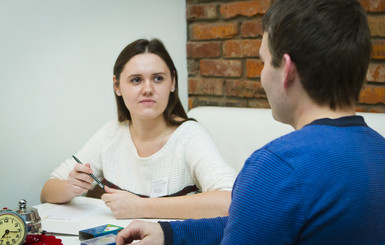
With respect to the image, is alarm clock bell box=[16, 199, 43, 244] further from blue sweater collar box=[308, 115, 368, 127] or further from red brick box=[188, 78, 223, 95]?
red brick box=[188, 78, 223, 95]

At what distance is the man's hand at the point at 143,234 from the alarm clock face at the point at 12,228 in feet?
0.82

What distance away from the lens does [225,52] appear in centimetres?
248

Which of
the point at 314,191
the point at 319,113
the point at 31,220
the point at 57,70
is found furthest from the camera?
the point at 57,70

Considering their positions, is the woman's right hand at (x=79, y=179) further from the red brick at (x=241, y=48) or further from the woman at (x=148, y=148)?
the red brick at (x=241, y=48)

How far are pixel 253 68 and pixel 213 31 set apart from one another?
348 millimetres

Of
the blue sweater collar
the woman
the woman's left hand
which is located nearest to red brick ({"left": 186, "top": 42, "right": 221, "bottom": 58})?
the woman

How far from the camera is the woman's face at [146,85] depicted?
1.75m

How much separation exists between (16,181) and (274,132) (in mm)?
1322

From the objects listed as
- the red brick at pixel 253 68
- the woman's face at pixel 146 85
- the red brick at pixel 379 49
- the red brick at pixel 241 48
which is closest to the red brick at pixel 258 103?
the red brick at pixel 253 68

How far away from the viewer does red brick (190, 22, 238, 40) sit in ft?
8.00

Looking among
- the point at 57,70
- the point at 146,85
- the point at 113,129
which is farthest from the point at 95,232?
the point at 57,70

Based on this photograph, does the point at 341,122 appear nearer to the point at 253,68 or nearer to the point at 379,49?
the point at 379,49

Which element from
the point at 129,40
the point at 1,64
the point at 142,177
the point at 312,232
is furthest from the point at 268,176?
the point at 129,40

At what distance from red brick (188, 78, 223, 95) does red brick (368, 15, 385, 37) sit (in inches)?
34.7
